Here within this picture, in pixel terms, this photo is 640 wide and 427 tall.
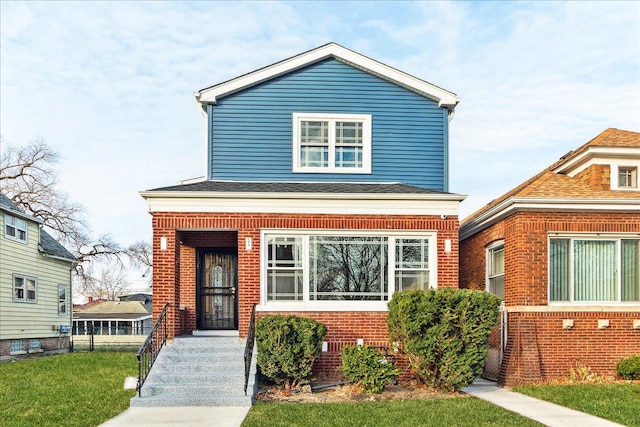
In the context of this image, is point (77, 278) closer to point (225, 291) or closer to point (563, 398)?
point (225, 291)

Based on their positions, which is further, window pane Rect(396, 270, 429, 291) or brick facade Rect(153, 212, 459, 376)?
window pane Rect(396, 270, 429, 291)

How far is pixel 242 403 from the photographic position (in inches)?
372

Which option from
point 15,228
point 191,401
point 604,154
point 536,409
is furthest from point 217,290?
point 15,228

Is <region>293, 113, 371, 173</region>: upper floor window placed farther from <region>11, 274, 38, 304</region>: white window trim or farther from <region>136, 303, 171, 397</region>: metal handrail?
<region>11, 274, 38, 304</region>: white window trim

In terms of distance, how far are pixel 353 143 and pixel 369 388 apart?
5911 mm

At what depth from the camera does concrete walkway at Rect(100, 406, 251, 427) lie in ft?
26.7

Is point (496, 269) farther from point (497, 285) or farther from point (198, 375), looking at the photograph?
point (198, 375)

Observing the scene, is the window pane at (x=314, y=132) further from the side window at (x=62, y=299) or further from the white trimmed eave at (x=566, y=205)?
the side window at (x=62, y=299)

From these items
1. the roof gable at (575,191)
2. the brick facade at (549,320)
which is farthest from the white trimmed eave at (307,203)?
the brick facade at (549,320)

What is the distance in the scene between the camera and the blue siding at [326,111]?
44.8ft

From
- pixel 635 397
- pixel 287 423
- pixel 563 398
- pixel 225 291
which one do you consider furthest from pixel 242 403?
pixel 635 397

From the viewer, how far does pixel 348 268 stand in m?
12.0

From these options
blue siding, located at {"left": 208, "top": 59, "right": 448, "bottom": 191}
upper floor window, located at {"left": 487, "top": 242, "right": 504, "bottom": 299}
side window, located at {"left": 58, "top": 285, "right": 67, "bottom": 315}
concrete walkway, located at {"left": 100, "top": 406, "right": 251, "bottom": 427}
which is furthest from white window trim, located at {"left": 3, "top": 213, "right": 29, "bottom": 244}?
upper floor window, located at {"left": 487, "top": 242, "right": 504, "bottom": 299}

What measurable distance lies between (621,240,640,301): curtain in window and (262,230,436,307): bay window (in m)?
3.88
